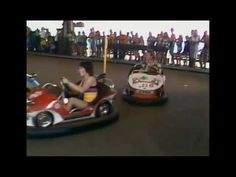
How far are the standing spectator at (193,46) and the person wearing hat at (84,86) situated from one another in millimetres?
815

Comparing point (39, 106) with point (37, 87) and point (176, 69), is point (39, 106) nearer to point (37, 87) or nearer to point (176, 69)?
point (37, 87)

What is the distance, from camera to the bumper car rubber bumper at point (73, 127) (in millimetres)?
2582

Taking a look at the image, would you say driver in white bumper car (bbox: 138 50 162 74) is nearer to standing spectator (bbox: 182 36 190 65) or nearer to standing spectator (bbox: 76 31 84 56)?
standing spectator (bbox: 182 36 190 65)

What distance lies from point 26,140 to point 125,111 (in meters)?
0.82

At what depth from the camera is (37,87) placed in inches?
109

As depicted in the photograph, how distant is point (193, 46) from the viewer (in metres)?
3.14

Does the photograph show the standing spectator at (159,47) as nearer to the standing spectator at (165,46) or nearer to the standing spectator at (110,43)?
the standing spectator at (165,46)

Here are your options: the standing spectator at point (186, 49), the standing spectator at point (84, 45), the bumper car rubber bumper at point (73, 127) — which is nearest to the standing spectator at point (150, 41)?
the standing spectator at point (186, 49)

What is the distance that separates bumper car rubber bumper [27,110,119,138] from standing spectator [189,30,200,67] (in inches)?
32.4

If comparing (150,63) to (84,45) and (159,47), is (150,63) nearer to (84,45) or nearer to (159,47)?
(159,47)

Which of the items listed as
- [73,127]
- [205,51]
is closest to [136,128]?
[73,127]

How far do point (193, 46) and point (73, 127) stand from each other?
121 cm

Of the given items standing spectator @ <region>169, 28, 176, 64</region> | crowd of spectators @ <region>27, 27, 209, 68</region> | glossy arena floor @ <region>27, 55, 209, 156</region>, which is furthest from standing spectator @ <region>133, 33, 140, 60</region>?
standing spectator @ <region>169, 28, 176, 64</region>

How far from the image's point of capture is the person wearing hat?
2.76 m
